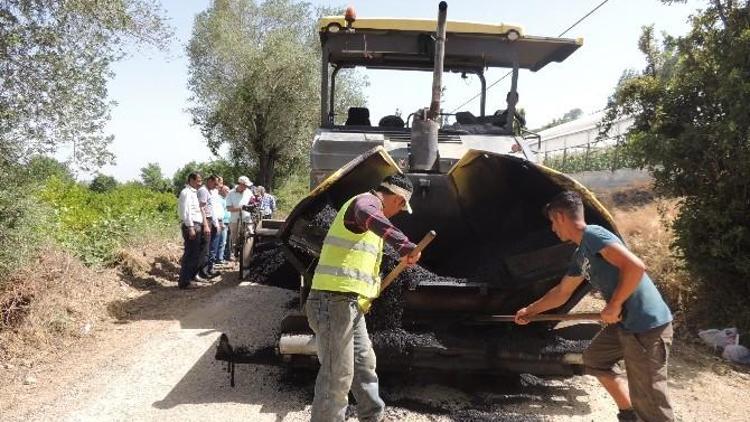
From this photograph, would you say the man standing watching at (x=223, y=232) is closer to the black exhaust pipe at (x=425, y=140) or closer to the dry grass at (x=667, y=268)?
the black exhaust pipe at (x=425, y=140)

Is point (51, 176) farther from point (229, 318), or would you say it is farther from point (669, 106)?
point (669, 106)

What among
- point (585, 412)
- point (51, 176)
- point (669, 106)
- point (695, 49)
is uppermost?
point (695, 49)

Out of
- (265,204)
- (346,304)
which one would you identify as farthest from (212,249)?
(346,304)

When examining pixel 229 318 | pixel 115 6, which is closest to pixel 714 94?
pixel 229 318

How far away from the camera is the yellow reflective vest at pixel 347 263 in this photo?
10.6ft

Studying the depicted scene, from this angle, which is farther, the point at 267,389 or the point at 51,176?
the point at 51,176

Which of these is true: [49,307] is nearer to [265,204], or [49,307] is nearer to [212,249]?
[212,249]

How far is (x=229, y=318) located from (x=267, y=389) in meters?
2.33

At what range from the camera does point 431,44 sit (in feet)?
18.0

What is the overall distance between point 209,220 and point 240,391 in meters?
5.00

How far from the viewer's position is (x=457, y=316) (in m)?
4.32

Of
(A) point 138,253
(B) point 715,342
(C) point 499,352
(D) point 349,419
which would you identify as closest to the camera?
(D) point 349,419

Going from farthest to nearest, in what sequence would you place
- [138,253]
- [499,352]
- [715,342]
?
[138,253], [715,342], [499,352]

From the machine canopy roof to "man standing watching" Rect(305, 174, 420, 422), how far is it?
8.14 feet
